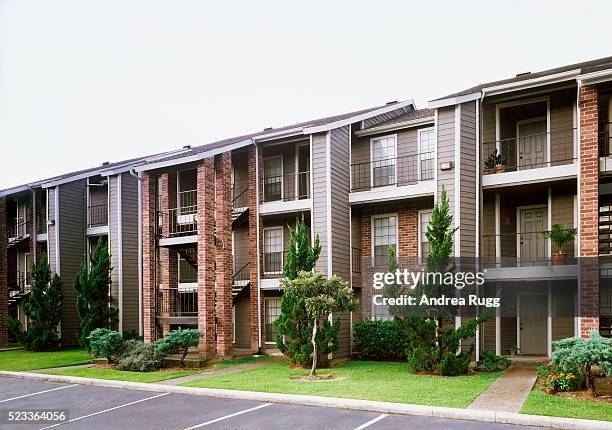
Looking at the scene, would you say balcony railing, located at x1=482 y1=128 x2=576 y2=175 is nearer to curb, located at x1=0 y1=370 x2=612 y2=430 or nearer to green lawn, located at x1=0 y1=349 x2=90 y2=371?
curb, located at x1=0 y1=370 x2=612 y2=430

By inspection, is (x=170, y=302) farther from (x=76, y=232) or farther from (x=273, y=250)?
(x=76, y=232)

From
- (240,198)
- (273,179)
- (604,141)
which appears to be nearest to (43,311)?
(240,198)

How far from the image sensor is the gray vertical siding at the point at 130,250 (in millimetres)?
22938

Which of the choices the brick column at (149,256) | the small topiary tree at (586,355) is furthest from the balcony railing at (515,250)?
the brick column at (149,256)

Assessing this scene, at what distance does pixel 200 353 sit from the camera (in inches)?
693

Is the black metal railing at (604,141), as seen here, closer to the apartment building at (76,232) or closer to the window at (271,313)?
the window at (271,313)

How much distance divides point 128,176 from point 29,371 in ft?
31.7

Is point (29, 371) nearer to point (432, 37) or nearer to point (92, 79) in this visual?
point (92, 79)

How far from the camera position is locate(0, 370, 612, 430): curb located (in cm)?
896

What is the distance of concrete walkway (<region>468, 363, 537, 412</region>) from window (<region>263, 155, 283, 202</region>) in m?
10.7

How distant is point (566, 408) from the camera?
9852mm

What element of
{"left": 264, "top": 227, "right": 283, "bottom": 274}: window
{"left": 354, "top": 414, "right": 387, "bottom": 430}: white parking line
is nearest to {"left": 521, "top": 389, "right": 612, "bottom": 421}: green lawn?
{"left": 354, "top": 414, "right": 387, "bottom": 430}: white parking line

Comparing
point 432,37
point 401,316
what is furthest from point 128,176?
point 432,37

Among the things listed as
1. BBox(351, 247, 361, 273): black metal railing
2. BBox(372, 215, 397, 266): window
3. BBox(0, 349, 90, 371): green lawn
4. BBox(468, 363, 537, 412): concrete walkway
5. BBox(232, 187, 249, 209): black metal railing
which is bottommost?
BBox(0, 349, 90, 371): green lawn
